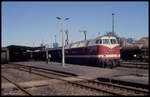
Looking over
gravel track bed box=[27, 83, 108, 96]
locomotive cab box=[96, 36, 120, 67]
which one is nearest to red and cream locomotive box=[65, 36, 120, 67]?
locomotive cab box=[96, 36, 120, 67]

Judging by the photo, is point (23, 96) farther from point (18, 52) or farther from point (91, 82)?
point (18, 52)

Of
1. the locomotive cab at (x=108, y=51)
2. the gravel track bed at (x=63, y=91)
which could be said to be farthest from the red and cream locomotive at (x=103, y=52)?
the gravel track bed at (x=63, y=91)

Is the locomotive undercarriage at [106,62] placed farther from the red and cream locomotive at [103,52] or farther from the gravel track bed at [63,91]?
the gravel track bed at [63,91]

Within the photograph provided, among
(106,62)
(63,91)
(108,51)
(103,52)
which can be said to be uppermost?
(108,51)

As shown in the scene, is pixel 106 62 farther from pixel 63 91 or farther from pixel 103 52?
pixel 63 91

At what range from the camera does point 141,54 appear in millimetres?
34750

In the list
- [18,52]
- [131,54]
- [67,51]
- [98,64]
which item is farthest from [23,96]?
[18,52]

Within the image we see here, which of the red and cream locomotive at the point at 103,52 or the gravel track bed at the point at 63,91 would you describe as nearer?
the gravel track bed at the point at 63,91

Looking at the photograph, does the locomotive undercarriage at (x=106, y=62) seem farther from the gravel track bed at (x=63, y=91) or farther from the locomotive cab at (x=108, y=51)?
the gravel track bed at (x=63, y=91)

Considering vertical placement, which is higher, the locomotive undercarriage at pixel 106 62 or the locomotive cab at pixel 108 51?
the locomotive cab at pixel 108 51

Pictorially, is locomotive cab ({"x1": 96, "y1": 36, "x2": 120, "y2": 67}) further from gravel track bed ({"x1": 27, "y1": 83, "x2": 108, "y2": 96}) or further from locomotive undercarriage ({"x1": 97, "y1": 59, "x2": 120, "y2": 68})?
gravel track bed ({"x1": 27, "y1": 83, "x2": 108, "y2": 96})

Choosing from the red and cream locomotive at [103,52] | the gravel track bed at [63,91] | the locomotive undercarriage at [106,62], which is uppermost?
the red and cream locomotive at [103,52]

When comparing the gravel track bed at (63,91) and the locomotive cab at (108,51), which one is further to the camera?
the locomotive cab at (108,51)

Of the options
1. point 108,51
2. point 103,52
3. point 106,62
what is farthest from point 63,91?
point 108,51
